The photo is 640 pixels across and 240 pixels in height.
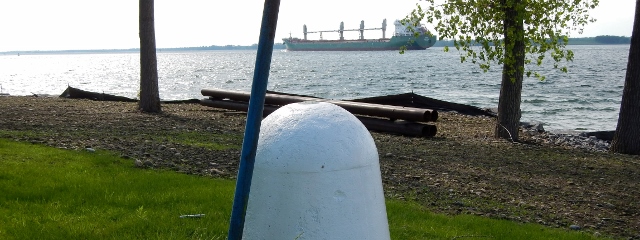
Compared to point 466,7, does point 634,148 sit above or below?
below

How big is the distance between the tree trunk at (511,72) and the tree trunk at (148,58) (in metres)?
7.34

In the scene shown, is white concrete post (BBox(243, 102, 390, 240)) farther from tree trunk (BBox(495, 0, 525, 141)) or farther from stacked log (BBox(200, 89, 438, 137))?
stacked log (BBox(200, 89, 438, 137))

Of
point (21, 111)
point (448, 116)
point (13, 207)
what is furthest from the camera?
point (448, 116)

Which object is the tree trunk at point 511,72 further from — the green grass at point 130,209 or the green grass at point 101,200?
the green grass at point 101,200

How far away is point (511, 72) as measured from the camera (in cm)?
1281

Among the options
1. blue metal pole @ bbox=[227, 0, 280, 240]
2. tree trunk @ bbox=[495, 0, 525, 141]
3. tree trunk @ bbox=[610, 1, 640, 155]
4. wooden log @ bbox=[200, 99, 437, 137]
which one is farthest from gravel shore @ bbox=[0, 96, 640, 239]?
→ blue metal pole @ bbox=[227, 0, 280, 240]

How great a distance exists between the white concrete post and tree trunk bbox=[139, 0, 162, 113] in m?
11.7

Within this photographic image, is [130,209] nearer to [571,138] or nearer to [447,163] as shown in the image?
[447,163]

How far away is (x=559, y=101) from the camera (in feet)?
114

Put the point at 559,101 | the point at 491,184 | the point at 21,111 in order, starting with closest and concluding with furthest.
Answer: the point at 491,184 < the point at 21,111 < the point at 559,101

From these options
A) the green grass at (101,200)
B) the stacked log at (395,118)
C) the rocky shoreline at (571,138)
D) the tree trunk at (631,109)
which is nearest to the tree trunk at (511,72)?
the stacked log at (395,118)

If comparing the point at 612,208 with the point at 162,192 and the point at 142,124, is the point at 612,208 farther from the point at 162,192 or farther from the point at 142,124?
the point at 142,124

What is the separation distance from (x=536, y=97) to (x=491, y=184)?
29.8m

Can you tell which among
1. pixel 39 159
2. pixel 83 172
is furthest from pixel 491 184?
pixel 39 159
